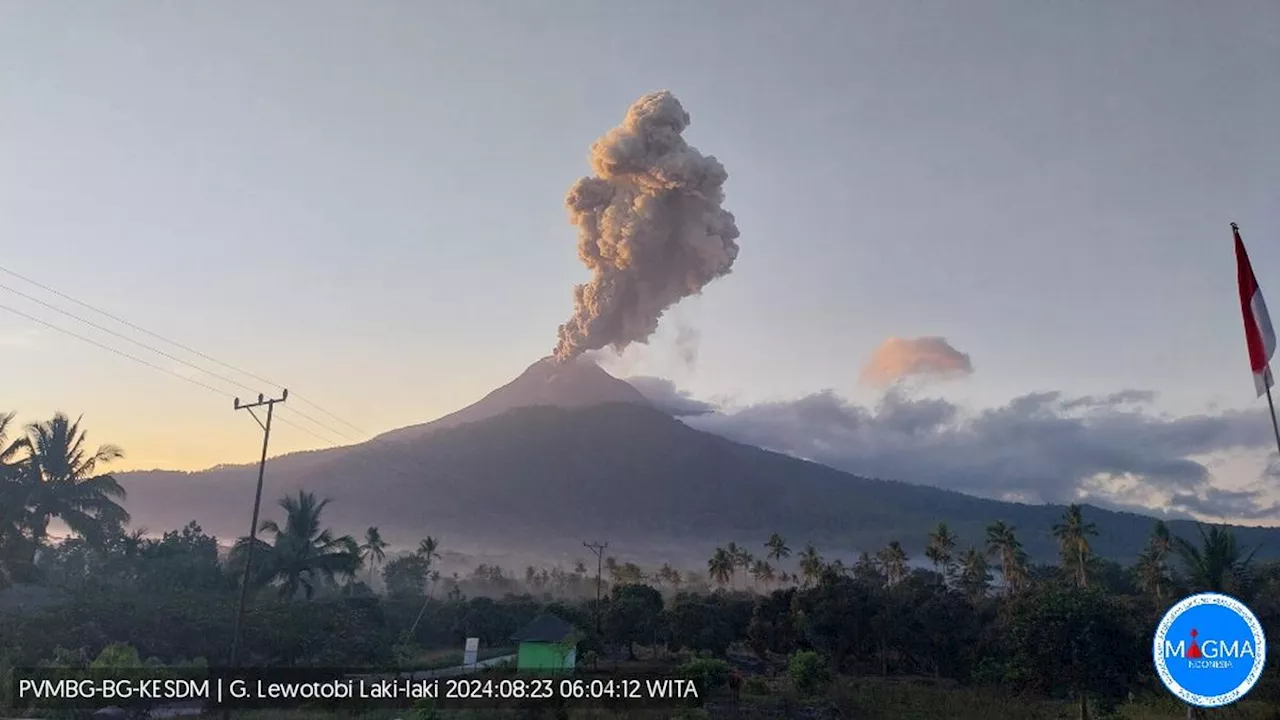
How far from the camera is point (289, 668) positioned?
40.5m

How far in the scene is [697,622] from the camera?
5888 cm

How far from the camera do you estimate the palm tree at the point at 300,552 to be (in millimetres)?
63625

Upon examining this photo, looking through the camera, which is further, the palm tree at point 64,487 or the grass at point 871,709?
the palm tree at point 64,487

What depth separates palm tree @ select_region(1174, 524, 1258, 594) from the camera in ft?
158

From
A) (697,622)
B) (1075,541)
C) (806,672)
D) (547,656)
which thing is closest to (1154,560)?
(1075,541)

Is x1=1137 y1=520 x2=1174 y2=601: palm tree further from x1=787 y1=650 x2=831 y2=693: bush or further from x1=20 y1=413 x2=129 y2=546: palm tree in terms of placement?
x1=20 y1=413 x2=129 y2=546: palm tree

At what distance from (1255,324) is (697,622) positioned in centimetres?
4918

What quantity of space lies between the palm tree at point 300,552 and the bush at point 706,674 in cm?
3584

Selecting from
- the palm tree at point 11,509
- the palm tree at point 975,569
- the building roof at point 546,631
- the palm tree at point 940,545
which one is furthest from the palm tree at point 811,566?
the palm tree at point 11,509

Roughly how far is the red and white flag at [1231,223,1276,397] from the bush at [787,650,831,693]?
95.7 feet

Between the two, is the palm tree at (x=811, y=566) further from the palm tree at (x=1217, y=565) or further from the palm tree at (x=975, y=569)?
the palm tree at (x=1217, y=565)

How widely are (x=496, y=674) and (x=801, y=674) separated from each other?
590 inches

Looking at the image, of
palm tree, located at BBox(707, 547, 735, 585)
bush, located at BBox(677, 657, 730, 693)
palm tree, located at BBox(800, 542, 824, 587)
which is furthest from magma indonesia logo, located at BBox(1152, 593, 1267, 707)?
palm tree, located at BBox(707, 547, 735, 585)

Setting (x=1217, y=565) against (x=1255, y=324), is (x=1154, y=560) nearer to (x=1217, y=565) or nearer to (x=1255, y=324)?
(x=1217, y=565)
